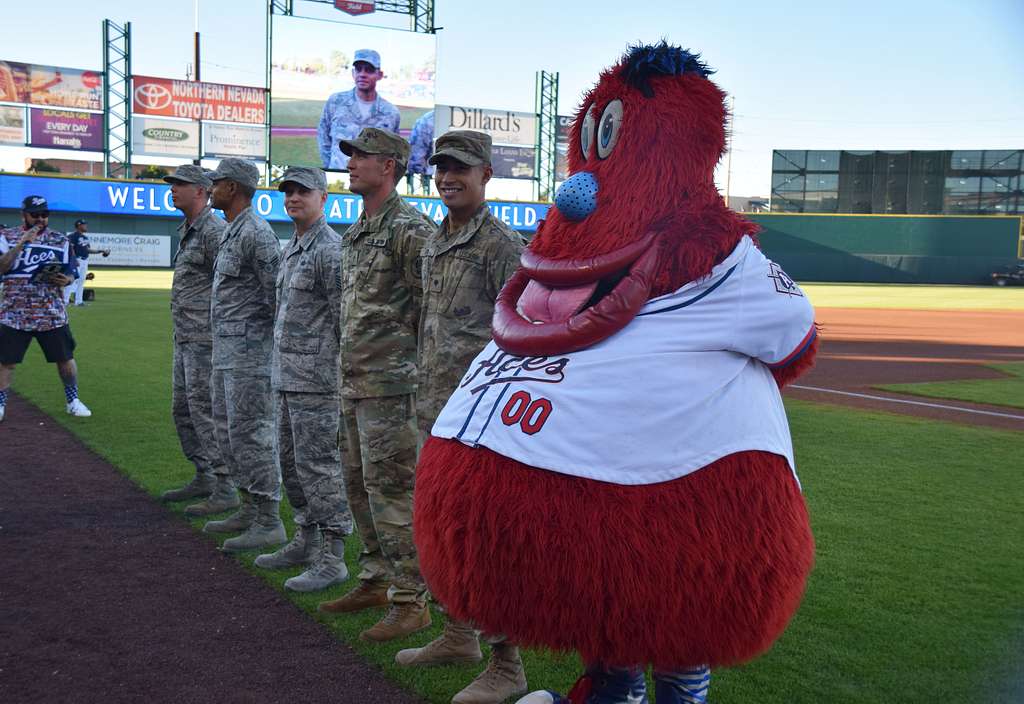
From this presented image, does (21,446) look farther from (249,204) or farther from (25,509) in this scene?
(249,204)

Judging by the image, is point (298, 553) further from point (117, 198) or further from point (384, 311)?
point (117, 198)

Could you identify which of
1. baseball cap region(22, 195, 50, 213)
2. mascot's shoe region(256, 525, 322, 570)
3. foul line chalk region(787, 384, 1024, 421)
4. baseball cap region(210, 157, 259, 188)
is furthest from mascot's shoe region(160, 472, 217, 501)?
foul line chalk region(787, 384, 1024, 421)

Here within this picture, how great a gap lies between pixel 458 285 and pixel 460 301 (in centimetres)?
6

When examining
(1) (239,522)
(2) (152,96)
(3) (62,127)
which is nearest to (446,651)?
(1) (239,522)

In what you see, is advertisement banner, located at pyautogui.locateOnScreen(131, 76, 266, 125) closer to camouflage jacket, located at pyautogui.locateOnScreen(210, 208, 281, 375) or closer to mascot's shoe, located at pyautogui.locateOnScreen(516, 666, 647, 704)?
camouflage jacket, located at pyautogui.locateOnScreen(210, 208, 281, 375)

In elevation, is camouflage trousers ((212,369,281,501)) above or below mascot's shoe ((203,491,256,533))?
above

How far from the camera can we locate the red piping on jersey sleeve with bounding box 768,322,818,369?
2.40 m

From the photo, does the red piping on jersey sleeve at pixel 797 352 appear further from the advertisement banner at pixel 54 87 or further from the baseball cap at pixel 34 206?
the advertisement banner at pixel 54 87

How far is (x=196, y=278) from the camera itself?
612 centimetres

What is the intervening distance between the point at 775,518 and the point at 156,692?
2.43m

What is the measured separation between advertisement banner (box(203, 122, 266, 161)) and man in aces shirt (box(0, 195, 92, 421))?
31.0 metres

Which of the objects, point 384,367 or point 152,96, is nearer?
point 384,367

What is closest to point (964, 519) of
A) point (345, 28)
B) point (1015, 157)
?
point (345, 28)

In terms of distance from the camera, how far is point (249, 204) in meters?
5.71
